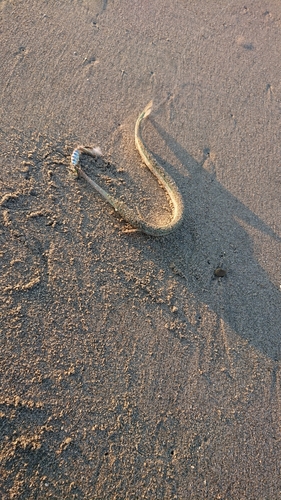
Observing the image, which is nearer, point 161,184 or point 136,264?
point 136,264

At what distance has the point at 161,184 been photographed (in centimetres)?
317

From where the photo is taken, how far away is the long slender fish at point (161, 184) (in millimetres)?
2838

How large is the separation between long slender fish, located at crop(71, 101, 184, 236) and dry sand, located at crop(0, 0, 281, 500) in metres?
0.08

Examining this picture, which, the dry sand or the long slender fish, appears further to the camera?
the long slender fish

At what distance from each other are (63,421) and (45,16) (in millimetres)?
3794

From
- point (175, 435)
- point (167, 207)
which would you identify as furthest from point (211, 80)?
point (175, 435)

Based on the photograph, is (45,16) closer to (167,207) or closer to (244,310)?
(167,207)

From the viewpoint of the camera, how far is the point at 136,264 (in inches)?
107

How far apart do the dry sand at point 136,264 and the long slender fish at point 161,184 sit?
75 mm

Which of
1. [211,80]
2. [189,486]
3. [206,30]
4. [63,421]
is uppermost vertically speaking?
[206,30]

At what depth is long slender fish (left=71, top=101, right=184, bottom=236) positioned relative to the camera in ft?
9.31

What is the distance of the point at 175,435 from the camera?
86.3 inches

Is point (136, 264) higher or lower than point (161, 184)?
lower

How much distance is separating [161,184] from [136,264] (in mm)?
826
